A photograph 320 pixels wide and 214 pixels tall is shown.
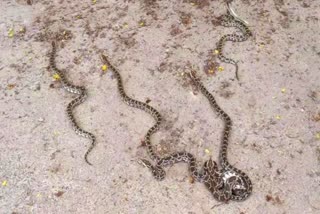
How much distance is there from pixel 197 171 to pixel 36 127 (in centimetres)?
380

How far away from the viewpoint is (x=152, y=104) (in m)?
9.82

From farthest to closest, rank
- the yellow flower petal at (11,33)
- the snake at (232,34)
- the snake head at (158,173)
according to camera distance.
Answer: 1. the yellow flower petal at (11,33)
2. the snake at (232,34)
3. the snake head at (158,173)

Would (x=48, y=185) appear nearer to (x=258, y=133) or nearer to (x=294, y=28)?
(x=258, y=133)

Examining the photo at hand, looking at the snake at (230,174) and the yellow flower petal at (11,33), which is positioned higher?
the yellow flower petal at (11,33)

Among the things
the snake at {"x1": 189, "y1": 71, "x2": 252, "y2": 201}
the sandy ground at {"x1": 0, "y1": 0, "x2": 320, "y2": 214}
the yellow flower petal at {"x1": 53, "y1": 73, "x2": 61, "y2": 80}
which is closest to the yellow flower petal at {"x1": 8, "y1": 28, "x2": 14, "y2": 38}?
the sandy ground at {"x1": 0, "y1": 0, "x2": 320, "y2": 214}

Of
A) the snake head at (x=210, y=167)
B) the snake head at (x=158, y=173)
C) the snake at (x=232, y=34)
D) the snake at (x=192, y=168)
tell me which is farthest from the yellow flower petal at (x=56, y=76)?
the snake head at (x=210, y=167)

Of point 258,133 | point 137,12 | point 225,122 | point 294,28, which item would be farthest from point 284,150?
point 137,12

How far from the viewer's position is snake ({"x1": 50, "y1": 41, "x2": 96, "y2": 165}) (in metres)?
9.10

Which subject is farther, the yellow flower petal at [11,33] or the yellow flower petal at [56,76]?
the yellow flower petal at [11,33]

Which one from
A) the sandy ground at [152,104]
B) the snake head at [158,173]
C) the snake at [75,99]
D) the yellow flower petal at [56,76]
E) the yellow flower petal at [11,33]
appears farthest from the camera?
the yellow flower petal at [11,33]

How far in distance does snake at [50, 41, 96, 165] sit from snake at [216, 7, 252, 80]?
3.63 meters

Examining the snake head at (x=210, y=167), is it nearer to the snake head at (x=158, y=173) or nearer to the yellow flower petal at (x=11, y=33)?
the snake head at (x=158, y=173)

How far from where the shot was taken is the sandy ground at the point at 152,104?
805cm

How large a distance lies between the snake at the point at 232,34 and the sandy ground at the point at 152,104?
19cm
